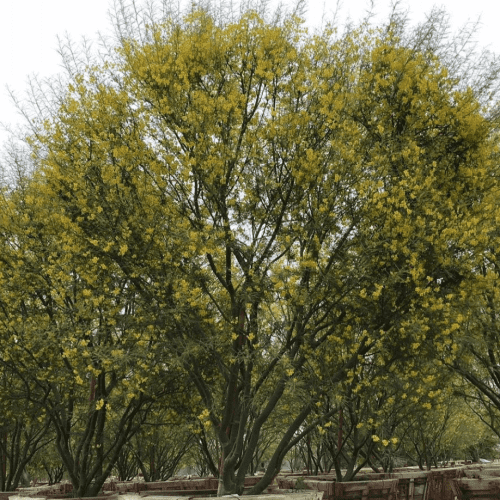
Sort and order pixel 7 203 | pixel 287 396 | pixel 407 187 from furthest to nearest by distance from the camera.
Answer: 1. pixel 7 203
2. pixel 287 396
3. pixel 407 187

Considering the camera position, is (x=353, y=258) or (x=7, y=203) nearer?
(x=353, y=258)

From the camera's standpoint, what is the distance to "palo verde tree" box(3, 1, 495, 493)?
9883 millimetres

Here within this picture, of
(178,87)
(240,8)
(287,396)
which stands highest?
(240,8)

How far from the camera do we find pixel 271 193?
10.6m

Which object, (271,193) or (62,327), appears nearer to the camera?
(271,193)

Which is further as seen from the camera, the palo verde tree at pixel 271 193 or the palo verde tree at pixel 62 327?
the palo verde tree at pixel 62 327

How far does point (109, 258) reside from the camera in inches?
427

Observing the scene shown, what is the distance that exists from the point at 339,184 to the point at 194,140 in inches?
94.9

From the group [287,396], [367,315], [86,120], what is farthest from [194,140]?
[287,396]

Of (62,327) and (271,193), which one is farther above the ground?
(271,193)

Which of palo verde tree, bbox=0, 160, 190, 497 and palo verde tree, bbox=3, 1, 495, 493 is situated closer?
palo verde tree, bbox=3, 1, 495, 493

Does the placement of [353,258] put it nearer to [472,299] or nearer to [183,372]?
[472,299]

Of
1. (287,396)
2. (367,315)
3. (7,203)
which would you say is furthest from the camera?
(7,203)

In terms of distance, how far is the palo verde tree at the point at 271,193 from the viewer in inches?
389
